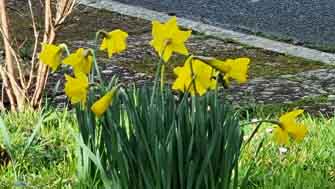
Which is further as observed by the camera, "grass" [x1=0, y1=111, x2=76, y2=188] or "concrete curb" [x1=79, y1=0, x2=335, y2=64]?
"concrete curb" [x1=79, y1=0, x2=335, y2=64]

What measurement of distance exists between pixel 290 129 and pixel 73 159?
3.16 feet

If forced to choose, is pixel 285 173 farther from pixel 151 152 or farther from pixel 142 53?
pixel 142 53

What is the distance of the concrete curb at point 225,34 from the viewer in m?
5.41

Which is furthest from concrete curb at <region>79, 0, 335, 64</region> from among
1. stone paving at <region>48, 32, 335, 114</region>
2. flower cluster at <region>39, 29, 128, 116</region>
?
flower cluster at <region>39, 29, 128, 116</region>

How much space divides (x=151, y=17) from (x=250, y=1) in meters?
1.59

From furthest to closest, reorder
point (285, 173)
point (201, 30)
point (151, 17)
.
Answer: point (151, 17), point (201, 30), point (285, 173)

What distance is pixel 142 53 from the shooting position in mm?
5270

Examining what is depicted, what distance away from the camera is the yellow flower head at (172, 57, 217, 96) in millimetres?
2277

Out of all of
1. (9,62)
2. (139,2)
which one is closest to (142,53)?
(9,62)

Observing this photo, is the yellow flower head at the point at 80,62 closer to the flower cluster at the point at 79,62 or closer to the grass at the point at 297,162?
the flower cluster at the point at 79,62

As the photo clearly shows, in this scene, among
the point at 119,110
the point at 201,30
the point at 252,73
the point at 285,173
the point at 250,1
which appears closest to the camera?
the point at 119,110

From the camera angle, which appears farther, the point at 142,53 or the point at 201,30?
the point at 201,30

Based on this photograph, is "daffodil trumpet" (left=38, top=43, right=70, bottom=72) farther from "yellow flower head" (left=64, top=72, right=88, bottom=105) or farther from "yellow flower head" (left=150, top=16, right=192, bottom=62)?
"yellow flower head" (left=150, top=16, right=192, bottom=62)

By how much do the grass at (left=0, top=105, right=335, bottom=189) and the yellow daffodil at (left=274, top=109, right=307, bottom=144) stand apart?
39 centimetres
